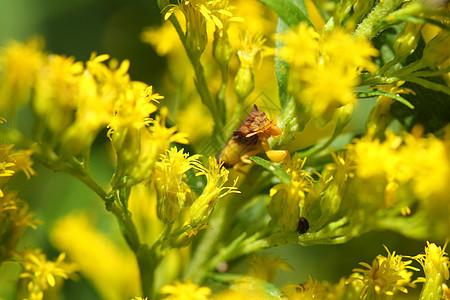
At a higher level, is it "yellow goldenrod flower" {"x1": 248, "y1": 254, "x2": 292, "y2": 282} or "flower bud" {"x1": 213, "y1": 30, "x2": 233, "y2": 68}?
"flower bud" {"x1": 213, "y1": 30, "x2": 233, "y2": 68}

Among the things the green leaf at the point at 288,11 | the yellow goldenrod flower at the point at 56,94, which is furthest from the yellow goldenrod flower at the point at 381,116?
the yellow goldenrod flower at the point at 56,94

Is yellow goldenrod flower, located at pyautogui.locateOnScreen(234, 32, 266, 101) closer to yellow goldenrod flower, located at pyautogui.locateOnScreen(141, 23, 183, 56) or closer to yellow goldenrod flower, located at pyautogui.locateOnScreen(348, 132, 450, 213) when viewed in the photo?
yellow goldenrod flower, located at pyautogui.locateOnScreen(348, 132, 450, 213)

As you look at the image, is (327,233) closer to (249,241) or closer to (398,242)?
(249,241)

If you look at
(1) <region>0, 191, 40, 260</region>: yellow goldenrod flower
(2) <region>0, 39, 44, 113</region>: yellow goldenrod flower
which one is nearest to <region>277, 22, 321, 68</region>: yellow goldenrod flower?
(2) <region>0, 39, 44, 113</region>: yellow goldenrod flower

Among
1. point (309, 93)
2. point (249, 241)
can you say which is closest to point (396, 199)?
point (309, 93)

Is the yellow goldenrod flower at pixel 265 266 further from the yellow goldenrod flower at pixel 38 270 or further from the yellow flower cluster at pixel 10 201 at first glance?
the yellow flower cluster at pixel 10 201
